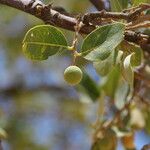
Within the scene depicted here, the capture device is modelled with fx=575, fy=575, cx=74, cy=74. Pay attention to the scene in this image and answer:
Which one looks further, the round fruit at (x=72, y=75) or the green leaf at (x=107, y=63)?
the green leaf at (x=107, y=63)

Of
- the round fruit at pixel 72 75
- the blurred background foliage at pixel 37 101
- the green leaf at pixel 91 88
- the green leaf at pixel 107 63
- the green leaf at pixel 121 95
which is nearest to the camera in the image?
the round fruit at pixel 72 75

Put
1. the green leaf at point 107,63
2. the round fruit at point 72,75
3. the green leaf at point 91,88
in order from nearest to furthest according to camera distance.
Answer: the round fruit at point 72,75 < the green leaf at point 107,63 < the green leaf at point 91,88

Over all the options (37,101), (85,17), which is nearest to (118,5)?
(85,17)

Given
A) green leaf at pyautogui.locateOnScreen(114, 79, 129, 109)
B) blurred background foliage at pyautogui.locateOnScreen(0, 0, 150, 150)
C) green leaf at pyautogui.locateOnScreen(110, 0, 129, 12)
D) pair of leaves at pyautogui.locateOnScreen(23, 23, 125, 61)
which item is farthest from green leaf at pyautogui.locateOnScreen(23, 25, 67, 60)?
blurred background foliage at pyautogui.locateOnScreen(0, 0, 150, 150)

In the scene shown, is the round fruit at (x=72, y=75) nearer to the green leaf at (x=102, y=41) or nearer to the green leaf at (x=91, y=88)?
the green leaf at (x=102, y=41)

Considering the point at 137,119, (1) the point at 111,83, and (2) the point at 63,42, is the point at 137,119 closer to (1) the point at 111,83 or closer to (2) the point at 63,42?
(1) the point at 111,83

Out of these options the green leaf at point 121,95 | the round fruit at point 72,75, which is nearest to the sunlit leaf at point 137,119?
the green leaf at point 121,95
